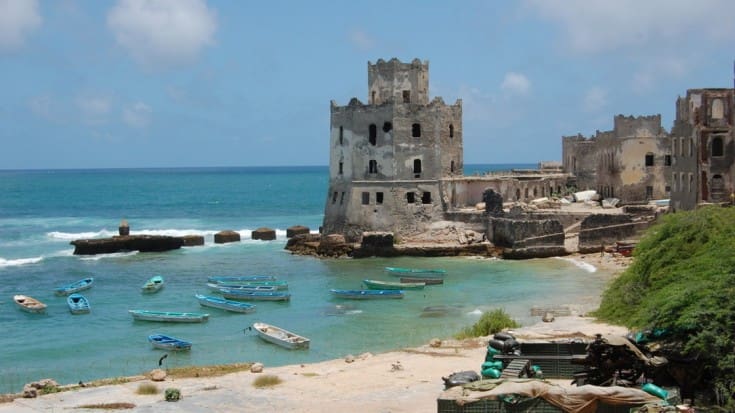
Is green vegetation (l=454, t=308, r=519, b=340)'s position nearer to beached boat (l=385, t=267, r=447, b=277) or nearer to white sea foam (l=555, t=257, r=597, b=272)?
beached boat (l=385, t=267, r=447, b=277)

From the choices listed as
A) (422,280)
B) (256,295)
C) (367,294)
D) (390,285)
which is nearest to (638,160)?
(422,280)

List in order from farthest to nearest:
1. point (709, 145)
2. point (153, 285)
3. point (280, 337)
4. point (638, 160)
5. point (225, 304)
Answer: point (638, 160), point (709, 145), point (153, 285), point (225, 304), point (280, 337)

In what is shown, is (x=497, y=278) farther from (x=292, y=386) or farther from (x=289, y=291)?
(x=292, y=386)

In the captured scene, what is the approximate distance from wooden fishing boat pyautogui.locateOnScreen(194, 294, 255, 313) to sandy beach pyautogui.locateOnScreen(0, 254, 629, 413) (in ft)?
35.0

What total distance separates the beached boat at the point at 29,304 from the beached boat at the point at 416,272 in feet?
49.4

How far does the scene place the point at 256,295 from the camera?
35781 millimetres

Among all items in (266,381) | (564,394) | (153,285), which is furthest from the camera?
(153,285)

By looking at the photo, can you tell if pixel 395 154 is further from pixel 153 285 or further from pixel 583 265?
pixel 153 285

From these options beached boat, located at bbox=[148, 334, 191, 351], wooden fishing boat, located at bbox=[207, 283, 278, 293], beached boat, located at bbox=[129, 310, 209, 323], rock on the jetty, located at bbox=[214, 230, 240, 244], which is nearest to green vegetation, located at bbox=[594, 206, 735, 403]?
beached boat, located at bbox=[148, 334, 191, 351]

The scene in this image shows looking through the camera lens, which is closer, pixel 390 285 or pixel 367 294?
pixel 367 294

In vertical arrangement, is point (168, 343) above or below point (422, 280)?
below

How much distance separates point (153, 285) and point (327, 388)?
2163 centimetres

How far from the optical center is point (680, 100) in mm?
42250

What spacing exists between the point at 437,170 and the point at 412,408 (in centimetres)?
3472
